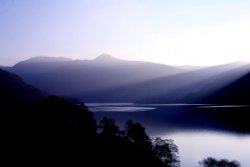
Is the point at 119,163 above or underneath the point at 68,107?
underneath

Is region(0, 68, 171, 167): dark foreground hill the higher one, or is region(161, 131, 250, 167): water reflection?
region(0, 68, 171, 167): dark foreground hill

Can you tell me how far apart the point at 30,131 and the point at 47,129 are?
3.68 metres

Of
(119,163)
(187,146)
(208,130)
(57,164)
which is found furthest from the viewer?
(208,130)

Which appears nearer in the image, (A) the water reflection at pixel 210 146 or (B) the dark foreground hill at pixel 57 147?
(B) the dark foreground hill at pixel 57 147

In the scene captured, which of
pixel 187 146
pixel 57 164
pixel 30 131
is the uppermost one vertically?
pixel 30 131

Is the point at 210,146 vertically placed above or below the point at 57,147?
below

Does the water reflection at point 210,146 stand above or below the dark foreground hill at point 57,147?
below

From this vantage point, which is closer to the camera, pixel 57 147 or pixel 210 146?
pixel 57 147

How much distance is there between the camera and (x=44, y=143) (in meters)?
51.0

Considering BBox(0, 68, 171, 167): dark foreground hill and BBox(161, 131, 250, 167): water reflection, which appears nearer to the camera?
BBox(0, 68, 171, 167): dark foreground hill

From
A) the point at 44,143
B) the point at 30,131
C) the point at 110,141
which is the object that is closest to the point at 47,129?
the point at 30,131

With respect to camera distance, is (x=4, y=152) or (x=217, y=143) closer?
(x=4, y=152)

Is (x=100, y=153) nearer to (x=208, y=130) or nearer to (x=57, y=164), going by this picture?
(x=57, y=164)

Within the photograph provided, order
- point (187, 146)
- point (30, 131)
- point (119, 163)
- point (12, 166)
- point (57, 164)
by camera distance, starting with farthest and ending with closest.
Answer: point (187, 146)
point (30, 131)
point (119, 163)
point (57, 164)
point (12, 166)
